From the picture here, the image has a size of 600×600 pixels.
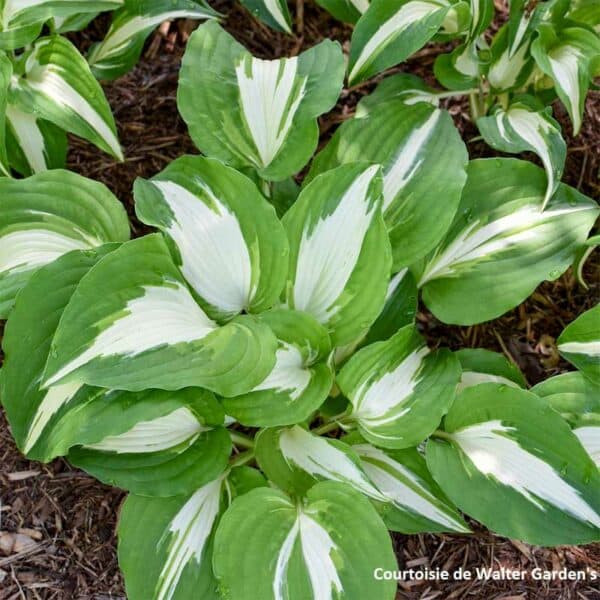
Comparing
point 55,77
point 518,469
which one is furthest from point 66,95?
point 518,469

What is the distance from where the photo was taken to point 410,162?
1.30 m

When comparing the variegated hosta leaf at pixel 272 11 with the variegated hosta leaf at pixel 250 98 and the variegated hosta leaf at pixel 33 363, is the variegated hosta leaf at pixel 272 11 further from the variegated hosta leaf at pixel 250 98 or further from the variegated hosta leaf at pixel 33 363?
the variegated hosta leaf at pixel 33 363

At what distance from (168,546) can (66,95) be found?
35.1 inches

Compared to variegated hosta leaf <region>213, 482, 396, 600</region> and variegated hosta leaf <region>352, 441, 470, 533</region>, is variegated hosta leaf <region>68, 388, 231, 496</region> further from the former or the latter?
variegated hosta leaf <region>352, 441, 470, 533</region>

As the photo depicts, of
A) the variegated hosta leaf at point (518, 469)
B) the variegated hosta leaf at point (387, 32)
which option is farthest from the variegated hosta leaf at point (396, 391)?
the variegated hosta leaf at point (387, 32)

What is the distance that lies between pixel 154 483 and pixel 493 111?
1.05 m

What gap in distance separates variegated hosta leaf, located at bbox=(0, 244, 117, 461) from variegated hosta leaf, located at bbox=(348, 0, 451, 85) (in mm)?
661

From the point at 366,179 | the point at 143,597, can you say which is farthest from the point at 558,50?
the point at 143,597

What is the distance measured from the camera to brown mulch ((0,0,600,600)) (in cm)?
142

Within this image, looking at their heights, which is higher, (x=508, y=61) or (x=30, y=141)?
(x=508, y=61)

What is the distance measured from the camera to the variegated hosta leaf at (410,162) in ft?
4.14

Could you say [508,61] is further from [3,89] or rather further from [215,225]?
[3,89]

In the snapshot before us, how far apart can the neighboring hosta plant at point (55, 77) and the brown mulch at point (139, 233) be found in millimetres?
193

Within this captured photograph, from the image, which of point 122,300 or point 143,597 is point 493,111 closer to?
point 122,300
